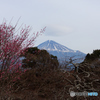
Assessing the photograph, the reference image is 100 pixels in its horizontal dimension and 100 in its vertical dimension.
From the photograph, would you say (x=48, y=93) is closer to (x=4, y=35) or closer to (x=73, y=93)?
(x=73, y=93)

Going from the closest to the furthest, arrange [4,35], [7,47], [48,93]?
[7,47]
[4,35]
[48,93]

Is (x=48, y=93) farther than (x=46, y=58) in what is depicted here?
No

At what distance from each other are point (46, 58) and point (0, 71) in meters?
6.67

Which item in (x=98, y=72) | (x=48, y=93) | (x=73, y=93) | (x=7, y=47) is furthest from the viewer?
(x=98, y=72)

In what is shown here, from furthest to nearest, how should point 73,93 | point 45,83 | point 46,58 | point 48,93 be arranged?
point 46,58 < point 45,83 < point 48,93 < point 73,93

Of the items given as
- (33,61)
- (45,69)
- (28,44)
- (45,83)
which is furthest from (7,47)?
(33,61)

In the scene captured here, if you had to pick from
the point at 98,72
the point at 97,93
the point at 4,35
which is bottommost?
the point at 97,93

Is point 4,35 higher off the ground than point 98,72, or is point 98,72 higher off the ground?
point 4,35

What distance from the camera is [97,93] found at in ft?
23.7

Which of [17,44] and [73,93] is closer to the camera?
[17,44]

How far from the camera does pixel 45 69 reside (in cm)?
1028

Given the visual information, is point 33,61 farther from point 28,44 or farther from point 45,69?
point 28,44

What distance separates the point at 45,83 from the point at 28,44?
4485 millimetres

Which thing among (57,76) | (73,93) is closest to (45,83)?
(57,76)
